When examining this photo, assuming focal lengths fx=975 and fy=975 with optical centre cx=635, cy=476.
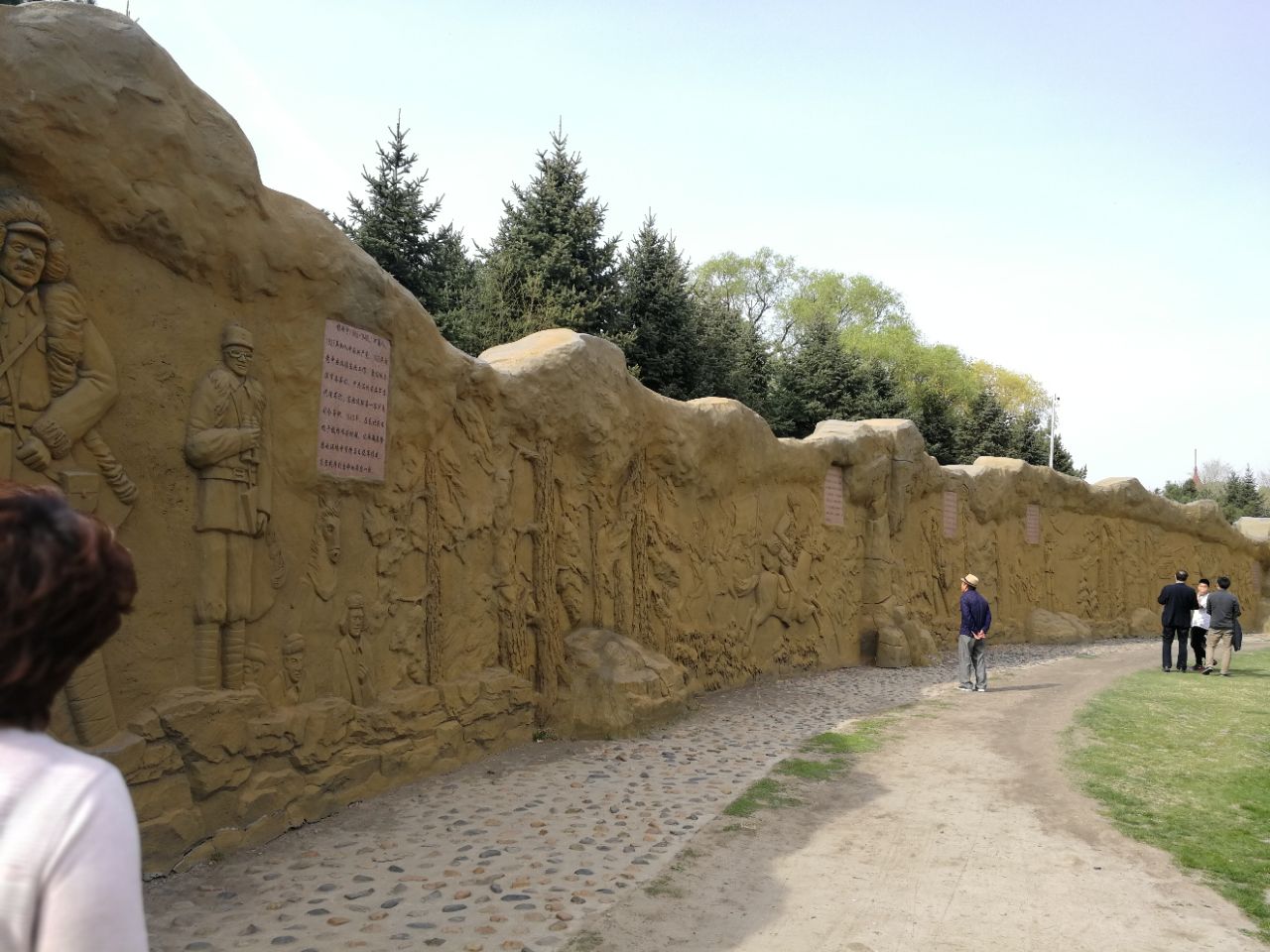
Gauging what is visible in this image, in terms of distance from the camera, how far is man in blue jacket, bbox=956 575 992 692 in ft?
41.2

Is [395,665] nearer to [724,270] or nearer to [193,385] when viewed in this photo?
[193,385]

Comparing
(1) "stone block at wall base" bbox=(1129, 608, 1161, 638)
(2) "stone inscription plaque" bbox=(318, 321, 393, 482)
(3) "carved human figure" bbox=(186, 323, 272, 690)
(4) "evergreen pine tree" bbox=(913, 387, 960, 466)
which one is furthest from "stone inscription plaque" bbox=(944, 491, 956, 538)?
(4) "evergreen pine tree" bbox=(913, 387, 960, 466)

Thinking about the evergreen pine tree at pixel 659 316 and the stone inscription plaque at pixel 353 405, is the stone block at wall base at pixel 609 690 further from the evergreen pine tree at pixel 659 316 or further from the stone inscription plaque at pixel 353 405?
the evergreen pine tree at pixel 659 316

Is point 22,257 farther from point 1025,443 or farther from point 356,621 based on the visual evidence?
point 1025,443

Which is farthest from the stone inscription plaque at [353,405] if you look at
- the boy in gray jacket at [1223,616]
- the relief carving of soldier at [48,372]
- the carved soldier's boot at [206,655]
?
the boy in gray jacket at [1223,616]

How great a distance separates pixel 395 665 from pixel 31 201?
3993 millimetres

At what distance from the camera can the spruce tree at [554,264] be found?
65.8 feet

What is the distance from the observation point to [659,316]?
71.9 feet

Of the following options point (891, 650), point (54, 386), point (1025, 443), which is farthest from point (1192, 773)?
point (1025, 443)

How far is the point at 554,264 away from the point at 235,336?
14.9 metres

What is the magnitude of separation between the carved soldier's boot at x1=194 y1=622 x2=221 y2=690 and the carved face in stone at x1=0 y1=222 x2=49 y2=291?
2136 mm

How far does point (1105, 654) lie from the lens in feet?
59.7

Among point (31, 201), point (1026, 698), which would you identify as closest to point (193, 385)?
point (31, 201)

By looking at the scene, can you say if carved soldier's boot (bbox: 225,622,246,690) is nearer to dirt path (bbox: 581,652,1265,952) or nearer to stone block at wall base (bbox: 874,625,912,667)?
dirt path (bbox: 581,652,1265,952)
